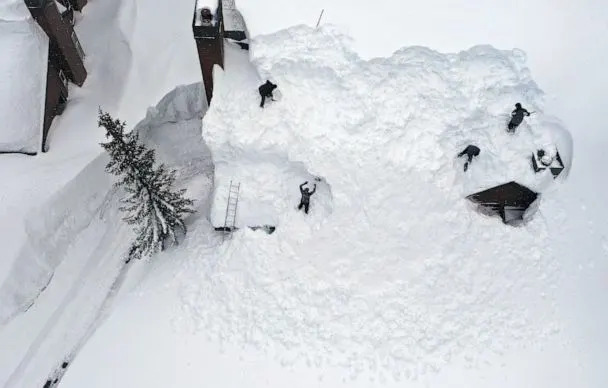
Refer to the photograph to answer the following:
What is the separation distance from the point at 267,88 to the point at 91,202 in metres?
9.02

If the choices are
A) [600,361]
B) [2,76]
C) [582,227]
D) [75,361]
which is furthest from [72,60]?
[600,361]

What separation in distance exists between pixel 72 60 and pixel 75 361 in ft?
36.8

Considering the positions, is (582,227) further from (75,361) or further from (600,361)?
(75,361)

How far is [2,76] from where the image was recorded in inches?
725

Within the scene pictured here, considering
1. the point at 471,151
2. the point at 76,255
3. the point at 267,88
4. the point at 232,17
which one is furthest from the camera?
the point at 76,255

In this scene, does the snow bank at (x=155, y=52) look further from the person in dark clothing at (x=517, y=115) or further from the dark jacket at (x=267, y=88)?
the person in dark clothing at (x=517, y=115)

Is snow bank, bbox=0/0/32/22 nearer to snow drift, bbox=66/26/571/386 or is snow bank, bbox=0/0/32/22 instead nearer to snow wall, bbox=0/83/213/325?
Result: snow wall, bbox=0/83/213/325

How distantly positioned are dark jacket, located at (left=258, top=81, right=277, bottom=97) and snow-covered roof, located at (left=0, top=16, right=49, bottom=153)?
8.33 metres

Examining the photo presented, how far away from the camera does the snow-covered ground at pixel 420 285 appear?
54.2 feet

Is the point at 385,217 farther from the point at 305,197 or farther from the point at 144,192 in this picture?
the point at 144,192

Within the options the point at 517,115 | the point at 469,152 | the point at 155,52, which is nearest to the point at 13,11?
the point at 155,52

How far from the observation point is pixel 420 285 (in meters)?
17.1

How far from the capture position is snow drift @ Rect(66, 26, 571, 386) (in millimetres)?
16656

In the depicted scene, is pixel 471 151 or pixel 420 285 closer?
pixel 471 151
